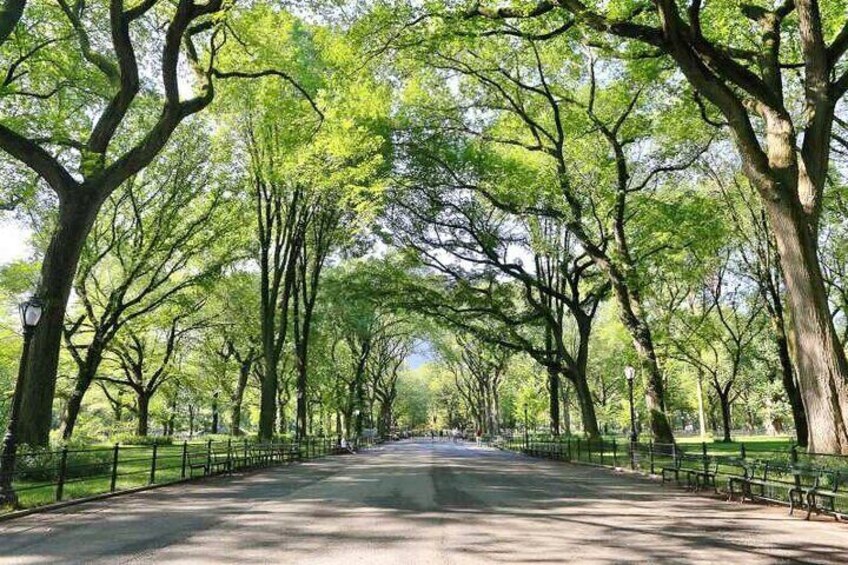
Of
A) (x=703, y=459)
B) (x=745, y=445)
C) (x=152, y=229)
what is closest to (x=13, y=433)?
(x=703, y=459)

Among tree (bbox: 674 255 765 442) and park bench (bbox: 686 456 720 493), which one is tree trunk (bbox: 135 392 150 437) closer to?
tree (bbox: 674 255 765 442)

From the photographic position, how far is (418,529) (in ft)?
29.2

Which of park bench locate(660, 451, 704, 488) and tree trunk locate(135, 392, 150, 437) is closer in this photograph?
park bench locate(660, 451, 704, 488)

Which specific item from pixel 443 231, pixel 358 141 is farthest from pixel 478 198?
pixel 358 141

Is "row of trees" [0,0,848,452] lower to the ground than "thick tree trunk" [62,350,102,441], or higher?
higher

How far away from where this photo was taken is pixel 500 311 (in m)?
31.0

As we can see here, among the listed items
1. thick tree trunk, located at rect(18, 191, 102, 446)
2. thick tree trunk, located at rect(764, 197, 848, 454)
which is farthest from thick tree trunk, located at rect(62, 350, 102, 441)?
thick tree trunk, located at rect(764, 197, 848, 454)

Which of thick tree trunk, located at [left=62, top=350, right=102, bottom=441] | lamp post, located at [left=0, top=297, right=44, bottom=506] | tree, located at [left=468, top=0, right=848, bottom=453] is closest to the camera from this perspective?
lamp post, located at [left=0, top=297, right=44, bottom=506]

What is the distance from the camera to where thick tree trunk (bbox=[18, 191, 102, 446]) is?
Answer: 13453 millimetres

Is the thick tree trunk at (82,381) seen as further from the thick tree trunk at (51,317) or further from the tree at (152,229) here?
the thick tree trunk at (51,317)

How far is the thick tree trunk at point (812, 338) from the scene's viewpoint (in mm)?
10891

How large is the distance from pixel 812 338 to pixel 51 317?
15.5 m

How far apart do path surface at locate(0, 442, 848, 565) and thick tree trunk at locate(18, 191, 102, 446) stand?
274 centimetres

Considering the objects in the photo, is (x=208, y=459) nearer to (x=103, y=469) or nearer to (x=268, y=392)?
(x=103, y=469)
